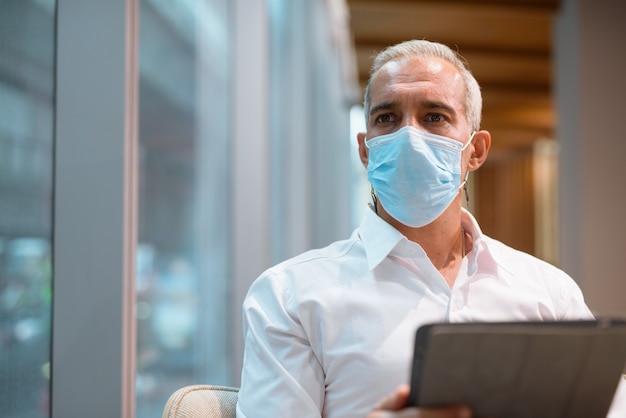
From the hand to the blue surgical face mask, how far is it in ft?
1.89

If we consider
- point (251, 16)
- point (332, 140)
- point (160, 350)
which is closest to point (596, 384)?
point (160, 350)

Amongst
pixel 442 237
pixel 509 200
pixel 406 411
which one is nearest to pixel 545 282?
pixel 442 237

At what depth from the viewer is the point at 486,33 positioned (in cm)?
668

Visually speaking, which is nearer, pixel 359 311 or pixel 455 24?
pixel 359 311

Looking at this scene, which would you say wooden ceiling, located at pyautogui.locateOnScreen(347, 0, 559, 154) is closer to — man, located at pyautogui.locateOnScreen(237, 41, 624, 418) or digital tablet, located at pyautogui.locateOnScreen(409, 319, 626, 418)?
man, located at pyautogui.locateOnScreen(237, 41, 624, 418)

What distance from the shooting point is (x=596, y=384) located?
1041 millimetres

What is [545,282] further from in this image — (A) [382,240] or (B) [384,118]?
(B) [384,118]

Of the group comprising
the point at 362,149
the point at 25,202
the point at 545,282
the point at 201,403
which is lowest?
the point at 201,403

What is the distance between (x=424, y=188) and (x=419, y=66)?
0.94ft

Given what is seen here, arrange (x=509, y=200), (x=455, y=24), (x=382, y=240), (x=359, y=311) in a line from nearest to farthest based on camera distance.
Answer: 1. (x=359, y=311)
2. (x=382, y=240)
3. (x=455, y=24)
4. (x=509, y=200)

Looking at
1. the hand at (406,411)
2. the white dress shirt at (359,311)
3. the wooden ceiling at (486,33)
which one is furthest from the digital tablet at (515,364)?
the wooden ceiling at (486,33)

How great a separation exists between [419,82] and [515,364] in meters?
0.77

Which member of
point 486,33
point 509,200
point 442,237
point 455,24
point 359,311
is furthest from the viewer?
point 509,200

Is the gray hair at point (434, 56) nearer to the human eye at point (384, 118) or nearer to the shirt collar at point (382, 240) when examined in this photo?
the human eye at point (384, 118)
